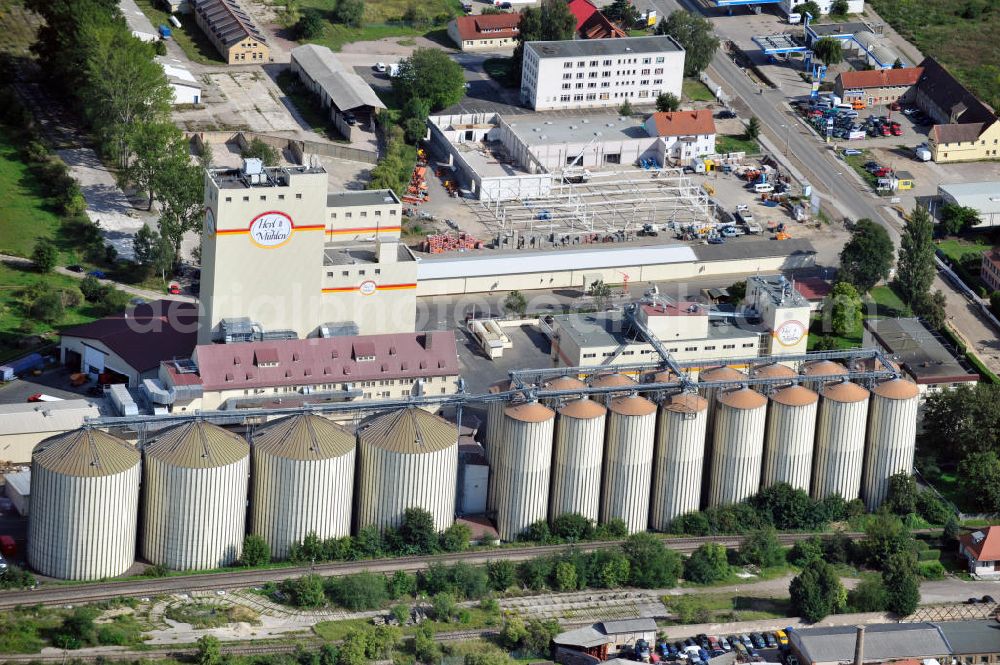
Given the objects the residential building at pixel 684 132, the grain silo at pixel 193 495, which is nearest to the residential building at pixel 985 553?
the grain silo at pixel 193 495

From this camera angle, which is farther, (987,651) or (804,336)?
(804,336)

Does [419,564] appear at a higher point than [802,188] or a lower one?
lower

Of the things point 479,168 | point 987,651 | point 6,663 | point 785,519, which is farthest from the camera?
point 479,168

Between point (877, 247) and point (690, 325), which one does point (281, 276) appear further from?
point (877, 247)

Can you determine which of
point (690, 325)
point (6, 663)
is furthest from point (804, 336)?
point (6, 663)

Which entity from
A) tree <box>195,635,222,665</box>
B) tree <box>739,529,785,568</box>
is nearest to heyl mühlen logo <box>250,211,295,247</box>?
tree <box>195,635,222,665</box>

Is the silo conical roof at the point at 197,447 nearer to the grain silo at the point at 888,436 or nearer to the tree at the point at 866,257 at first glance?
the grain silo at the point at 888,436

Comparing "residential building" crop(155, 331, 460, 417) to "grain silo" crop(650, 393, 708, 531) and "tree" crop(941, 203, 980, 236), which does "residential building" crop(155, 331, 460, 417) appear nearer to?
"grain silo" crop(650, 393, 708, 531)
